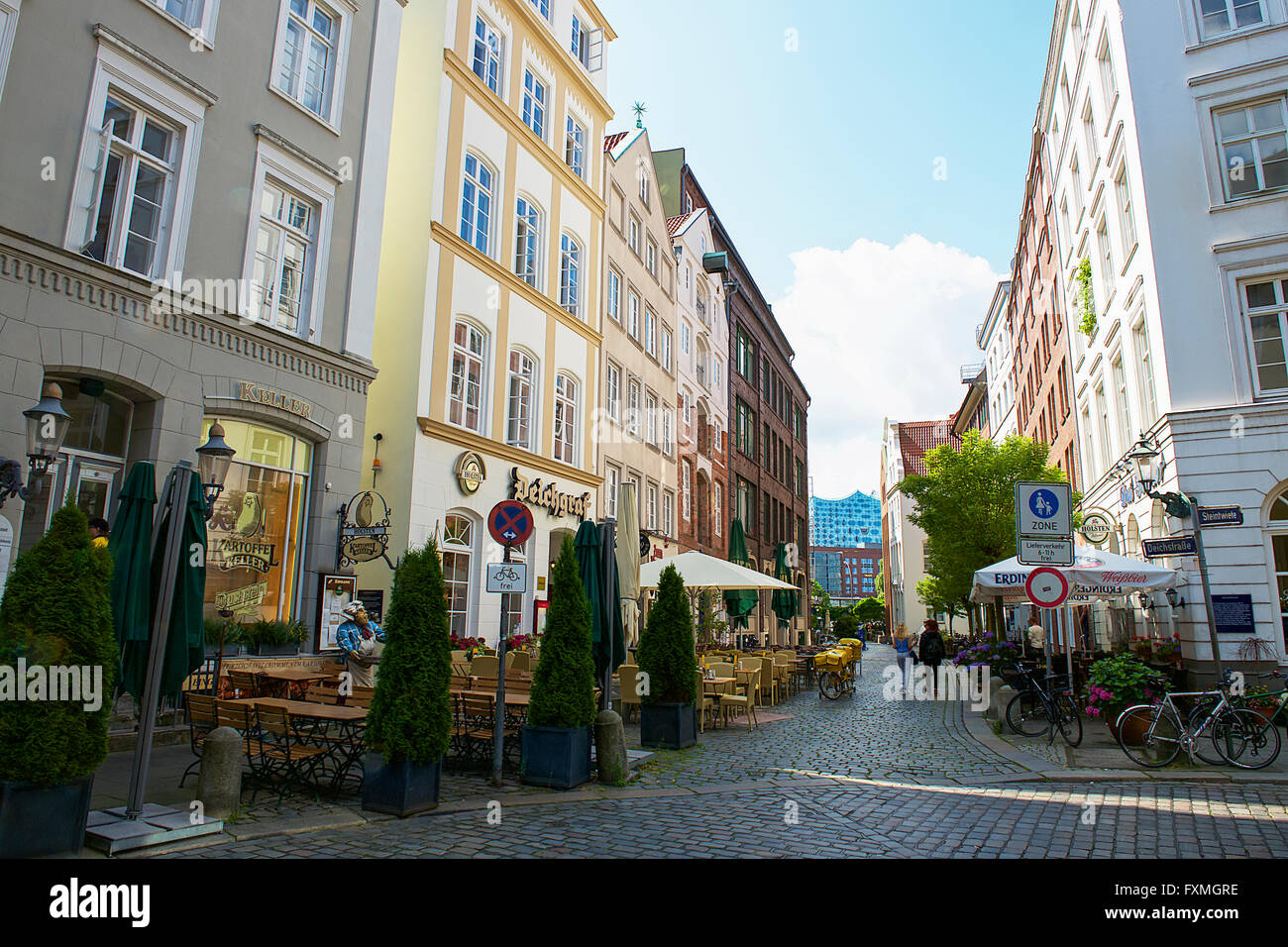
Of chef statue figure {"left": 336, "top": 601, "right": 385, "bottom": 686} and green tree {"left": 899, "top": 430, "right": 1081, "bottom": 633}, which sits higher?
green tree {"left": 899, "top": 430, "right": 1081, "bottom": 633}

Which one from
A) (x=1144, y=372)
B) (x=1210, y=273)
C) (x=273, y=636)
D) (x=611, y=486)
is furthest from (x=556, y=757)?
(x=1144, y=372)

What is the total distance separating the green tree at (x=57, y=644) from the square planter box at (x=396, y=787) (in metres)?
2.14

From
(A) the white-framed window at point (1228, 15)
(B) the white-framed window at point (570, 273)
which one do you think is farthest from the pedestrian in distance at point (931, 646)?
(A) the white-framed window at point (1228, 15)

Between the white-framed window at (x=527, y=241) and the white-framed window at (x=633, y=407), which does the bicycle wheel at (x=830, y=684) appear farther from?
the white-framed window at (x=527, y=241)

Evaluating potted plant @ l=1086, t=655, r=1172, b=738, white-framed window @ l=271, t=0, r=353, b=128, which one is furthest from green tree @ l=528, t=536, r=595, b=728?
white-framed window @ l=271, t=0, r=353, b=128

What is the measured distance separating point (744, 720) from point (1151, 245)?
11.9 meters

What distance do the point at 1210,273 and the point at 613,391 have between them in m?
15.0

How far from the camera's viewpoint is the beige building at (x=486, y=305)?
16.3 meters

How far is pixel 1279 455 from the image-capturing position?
14.5 meters

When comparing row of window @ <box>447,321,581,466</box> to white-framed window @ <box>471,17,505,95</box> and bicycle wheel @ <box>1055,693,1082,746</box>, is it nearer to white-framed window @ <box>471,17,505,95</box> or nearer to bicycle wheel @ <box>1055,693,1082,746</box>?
white-framed window @ <box>471,17,505,95</box>

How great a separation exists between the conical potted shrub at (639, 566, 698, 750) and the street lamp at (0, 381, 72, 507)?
23.8 ft

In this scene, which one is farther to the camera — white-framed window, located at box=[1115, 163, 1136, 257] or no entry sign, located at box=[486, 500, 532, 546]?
white-framed window, located at box=[1115, 163, 1136, 257]

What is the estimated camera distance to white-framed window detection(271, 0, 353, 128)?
13742mm
